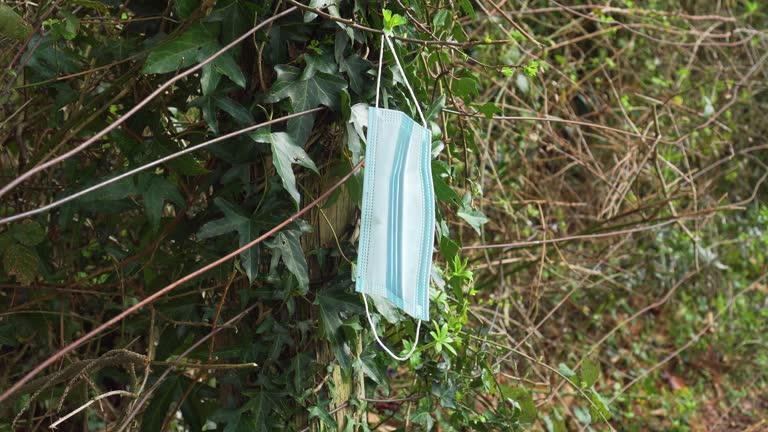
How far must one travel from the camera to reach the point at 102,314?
181 centimetres

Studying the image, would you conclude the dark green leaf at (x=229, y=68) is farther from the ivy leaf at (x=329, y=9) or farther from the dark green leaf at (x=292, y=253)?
the dark green leaf at (x=292, y=253)

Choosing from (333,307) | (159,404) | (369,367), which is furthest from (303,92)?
(159,404)

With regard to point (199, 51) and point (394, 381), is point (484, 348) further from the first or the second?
point (199, 51)

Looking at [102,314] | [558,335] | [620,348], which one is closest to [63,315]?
[102,314]

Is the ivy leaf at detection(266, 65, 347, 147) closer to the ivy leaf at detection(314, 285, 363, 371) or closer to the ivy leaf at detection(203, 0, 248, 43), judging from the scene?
the ivy leaf at detection(203, 0, 248, 43)

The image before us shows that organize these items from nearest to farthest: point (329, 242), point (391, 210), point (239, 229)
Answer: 1. point (391, 210)
2. point (239, 229)
3. point (329, 242)

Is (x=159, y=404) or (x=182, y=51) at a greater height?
(x=182, y=51)

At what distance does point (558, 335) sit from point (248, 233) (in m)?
2.23

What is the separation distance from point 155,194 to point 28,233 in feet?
1.10

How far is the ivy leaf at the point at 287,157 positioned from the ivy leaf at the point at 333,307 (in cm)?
23

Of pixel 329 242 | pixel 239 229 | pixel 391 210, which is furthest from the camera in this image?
pixel 329 242

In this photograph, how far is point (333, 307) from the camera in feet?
4.90

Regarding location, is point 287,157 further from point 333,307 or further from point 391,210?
point 333,307

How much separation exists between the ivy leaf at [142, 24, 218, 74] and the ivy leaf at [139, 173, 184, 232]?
0.76 feet
